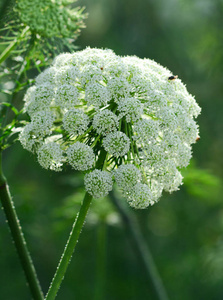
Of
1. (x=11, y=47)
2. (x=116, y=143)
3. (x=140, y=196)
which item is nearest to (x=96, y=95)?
(x=116, y=143)

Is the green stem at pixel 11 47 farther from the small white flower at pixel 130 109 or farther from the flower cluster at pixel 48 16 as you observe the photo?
the small white flower at pixel 130 109

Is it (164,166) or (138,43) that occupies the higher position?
(138,43)

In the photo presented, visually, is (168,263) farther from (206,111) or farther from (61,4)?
(61,4)

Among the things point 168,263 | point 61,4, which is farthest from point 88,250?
point 61,4

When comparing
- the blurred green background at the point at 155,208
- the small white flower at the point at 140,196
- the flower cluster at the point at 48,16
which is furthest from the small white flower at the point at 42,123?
the blurred green background at the point at 155,208

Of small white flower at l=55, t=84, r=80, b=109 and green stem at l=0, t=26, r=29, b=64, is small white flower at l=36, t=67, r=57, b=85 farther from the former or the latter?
green stem at l=0, t=26, r=29, b=64

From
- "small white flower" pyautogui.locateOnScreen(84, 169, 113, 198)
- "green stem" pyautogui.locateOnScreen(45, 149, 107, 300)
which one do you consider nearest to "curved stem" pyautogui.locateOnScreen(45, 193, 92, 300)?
"green stem" pyautogui.locateOnScreen(45, 149, 107, 300)
